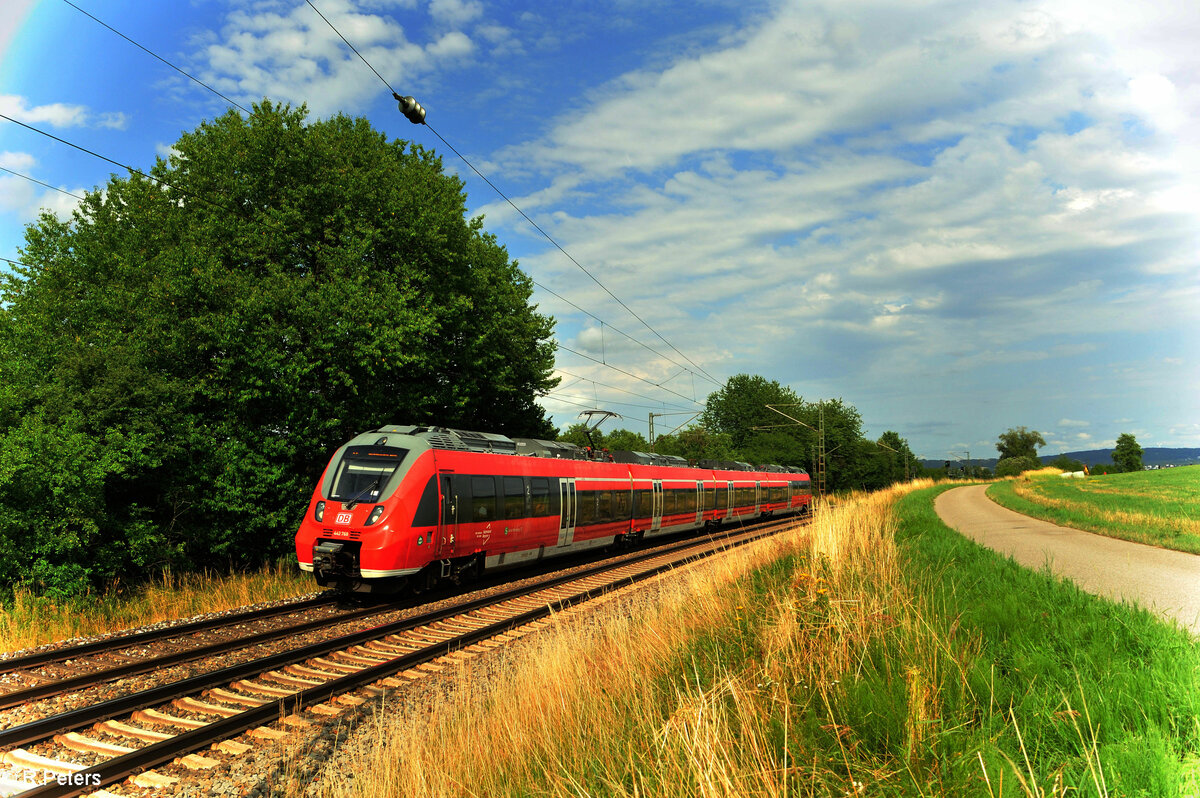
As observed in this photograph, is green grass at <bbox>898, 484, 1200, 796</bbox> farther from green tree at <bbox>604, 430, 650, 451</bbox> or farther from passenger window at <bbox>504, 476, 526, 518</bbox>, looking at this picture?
green tree at <bbox>604, 430, 650, 451</bbox>

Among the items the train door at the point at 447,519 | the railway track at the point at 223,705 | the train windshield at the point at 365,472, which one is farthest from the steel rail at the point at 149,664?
the train windshield at the point at 365,472

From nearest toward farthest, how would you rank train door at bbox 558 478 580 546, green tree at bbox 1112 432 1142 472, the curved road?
the curved road → train door at bbox 558 478 580 546 → green tree at bbox 1112 432 1142 472

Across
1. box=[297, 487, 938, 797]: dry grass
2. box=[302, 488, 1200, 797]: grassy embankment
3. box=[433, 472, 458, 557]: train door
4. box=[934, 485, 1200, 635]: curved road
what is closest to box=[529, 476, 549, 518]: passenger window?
box=[433, 472, 458, 557]: train door

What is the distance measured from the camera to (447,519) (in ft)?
43.1

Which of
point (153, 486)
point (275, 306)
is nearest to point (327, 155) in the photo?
point (275, 306)

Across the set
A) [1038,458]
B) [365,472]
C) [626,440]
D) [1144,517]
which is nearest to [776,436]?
[626,440]

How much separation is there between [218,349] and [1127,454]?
400ft

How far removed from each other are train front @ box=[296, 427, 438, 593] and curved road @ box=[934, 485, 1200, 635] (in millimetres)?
10949

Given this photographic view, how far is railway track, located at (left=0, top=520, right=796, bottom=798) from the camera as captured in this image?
17.5 ft

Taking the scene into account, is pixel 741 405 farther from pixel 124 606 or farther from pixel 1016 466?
pixel 124 606

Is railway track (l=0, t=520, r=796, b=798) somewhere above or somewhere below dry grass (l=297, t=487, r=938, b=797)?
below

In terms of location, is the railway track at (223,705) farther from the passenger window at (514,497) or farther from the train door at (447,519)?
the passenger window at (514,497)

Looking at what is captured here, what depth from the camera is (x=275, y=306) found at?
56.4 feet

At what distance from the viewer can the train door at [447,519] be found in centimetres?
1302
